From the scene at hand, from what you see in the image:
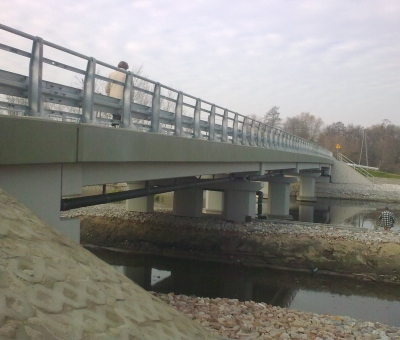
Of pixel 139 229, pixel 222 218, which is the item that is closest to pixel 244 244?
pixel 222 218

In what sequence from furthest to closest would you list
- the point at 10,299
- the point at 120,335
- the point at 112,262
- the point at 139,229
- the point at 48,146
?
1. the point at 139,229
2. the point at 112,262
3. the point at 48,146
4. the point at 120,335
5. the point at 10,299

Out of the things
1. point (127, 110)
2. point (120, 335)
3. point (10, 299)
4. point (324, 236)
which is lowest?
point (324, 236)

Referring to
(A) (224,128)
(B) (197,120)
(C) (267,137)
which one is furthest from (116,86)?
(C) (267,137)

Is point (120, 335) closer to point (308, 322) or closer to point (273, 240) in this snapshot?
point (308, 322)

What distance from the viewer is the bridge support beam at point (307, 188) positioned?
1743 inches

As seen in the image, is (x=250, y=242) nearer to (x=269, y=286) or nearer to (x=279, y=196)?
(x=269, y=286)

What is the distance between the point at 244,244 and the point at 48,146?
12.9 m

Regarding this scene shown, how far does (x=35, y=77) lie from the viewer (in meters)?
5.94

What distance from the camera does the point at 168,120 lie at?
34.1 feet

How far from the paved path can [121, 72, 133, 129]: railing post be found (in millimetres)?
3750

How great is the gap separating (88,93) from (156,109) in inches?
99.0

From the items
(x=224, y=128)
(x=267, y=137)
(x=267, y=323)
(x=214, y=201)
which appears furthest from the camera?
(x=214, y=201)

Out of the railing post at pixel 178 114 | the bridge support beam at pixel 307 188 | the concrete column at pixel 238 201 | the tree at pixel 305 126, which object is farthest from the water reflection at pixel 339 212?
the tree at pixel 305 126

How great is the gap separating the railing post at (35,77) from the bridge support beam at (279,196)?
22.6 meters
